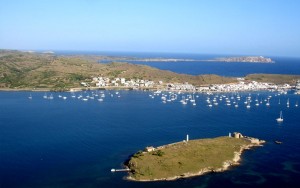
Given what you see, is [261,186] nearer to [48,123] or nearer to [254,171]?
[254,171]

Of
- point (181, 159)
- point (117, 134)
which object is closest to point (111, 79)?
point (117, 134)

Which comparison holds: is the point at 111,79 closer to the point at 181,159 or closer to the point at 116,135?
the point at 116,135

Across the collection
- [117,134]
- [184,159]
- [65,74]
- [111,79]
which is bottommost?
[117,134]

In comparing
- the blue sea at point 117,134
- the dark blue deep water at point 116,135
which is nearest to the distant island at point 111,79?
the blue sea at point 117,134

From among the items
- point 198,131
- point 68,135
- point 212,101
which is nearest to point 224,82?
point 212,101

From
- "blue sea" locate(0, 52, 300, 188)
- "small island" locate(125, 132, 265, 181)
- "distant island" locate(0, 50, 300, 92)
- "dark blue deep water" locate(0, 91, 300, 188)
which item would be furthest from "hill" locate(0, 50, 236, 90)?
"small island" locate(125, 132, 265, 181)

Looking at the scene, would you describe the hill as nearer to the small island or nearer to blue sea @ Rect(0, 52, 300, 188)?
blue sea @ Rect(0, 52, 300, 188)

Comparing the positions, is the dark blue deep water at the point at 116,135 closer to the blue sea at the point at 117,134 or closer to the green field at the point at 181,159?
the blue sea at the point at 117,134
